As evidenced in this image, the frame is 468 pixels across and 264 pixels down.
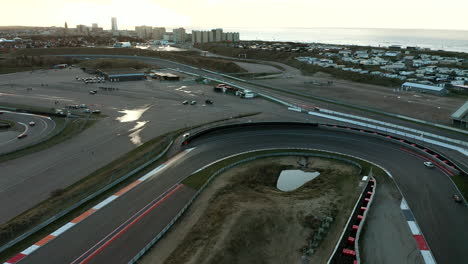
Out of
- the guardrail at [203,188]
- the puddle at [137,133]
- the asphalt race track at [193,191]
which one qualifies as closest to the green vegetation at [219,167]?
the guardrail at [203,188]

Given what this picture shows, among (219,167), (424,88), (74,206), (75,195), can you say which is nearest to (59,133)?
(75,195)

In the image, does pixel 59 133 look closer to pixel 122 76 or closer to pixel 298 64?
pixel 122 76

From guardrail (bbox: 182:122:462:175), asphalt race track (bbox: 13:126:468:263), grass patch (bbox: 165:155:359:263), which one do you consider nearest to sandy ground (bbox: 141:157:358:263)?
grass patch (bbox: 165:155:359:263)

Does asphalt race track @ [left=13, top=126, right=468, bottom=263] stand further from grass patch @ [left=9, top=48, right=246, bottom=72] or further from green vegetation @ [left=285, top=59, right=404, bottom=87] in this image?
grass patch @ [left=9, top=48, right=246, bottom=72]

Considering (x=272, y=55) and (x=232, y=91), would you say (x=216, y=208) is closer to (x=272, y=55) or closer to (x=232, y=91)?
(x=232, y=91)

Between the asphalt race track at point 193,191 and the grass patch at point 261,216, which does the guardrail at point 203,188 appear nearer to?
the asphalt race track at point 193,191

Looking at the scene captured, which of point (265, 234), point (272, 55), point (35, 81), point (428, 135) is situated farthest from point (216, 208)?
point (272, 55)
